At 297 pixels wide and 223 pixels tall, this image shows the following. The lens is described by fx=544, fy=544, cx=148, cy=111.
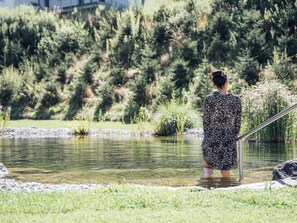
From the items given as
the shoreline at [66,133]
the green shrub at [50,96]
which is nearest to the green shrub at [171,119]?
the shoreline at [66,133]

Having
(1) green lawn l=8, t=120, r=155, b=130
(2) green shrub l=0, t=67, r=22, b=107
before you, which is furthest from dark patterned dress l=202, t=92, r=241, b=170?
(2) green shrub l=0, t=67, r=22, b=107

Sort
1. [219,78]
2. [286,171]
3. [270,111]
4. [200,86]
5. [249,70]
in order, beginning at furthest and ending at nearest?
[200,86] → [249,70] → [270,111] → [219,78] → [286,171]

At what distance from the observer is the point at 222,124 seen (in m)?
8.12

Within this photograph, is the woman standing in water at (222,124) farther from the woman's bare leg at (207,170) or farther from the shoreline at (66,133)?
the shoreline at (66,133)

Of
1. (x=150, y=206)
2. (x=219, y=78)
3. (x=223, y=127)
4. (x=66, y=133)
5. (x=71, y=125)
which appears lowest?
(x=150, y=206)

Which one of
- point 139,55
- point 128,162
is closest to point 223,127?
point 128,162

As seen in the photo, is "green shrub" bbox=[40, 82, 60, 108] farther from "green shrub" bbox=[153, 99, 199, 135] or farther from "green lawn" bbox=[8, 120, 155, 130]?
"green shrub" bbox=[153, 99, 199, 135]

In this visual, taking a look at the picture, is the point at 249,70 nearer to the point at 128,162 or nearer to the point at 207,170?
the point at 128,162

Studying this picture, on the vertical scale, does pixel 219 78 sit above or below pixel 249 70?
below

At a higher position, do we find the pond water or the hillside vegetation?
the hillside vegetation

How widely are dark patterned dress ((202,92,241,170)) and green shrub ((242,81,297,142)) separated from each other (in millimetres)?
7344

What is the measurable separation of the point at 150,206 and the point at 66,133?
51.6 ft

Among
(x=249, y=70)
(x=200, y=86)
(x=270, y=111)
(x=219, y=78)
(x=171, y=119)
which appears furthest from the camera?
(x=200, y=86)

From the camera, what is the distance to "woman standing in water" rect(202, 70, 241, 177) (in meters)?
8.09
